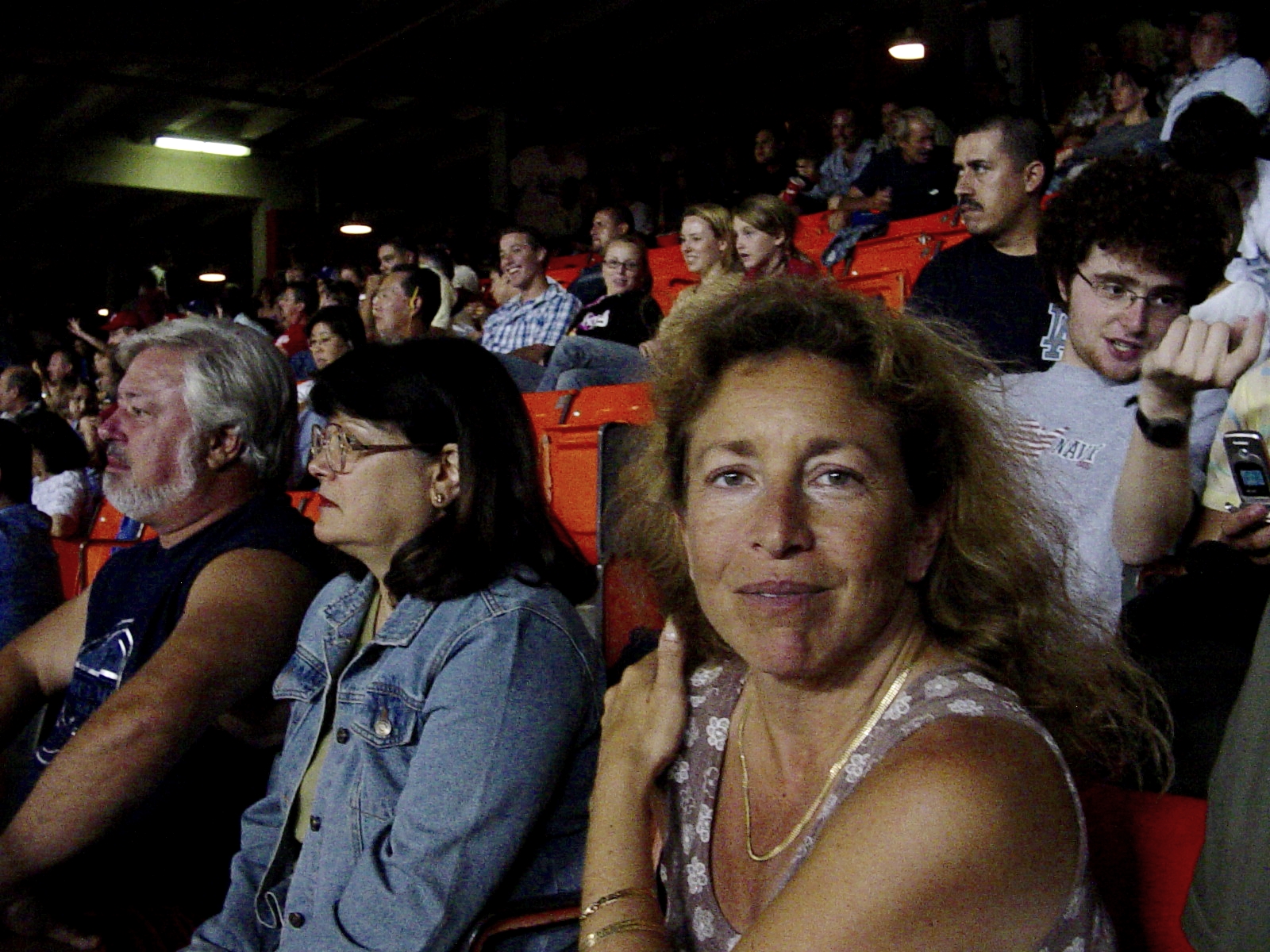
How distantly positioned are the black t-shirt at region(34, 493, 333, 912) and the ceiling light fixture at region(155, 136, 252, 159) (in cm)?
1454

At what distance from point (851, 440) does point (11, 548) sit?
2.72 m

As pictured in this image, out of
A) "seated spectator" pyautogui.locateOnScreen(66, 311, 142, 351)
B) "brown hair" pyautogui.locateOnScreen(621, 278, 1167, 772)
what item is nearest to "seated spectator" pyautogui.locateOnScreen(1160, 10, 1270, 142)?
"brown hair" pyautogui.locateOnScreen(621, 278, 1167, 772)

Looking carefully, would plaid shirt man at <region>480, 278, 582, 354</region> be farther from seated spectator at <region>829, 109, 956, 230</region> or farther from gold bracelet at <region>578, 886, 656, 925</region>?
gold bracelet at <region>578, 886, 656, 925</region>

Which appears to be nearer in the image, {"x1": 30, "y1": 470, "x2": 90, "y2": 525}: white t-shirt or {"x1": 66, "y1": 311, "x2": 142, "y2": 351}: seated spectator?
{"x1": 30, "y1": 470, "x2": 90, "y2": 525}: white t-shirt

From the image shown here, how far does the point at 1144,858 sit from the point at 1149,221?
121 centimetres

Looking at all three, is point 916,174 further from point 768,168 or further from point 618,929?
point 618,929

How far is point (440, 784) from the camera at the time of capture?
1.58 metres

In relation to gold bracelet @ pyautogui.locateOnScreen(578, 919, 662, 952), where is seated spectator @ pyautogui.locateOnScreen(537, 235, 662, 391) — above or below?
above

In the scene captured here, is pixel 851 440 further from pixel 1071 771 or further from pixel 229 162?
pixel 229 162

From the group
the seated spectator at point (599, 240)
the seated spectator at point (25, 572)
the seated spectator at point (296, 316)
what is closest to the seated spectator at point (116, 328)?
the seated spectator at point (296, 316)

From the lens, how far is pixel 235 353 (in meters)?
2.55

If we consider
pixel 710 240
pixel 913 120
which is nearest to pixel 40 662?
pixel 710 240

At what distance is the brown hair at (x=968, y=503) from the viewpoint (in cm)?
127

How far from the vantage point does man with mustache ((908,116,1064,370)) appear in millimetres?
3254
